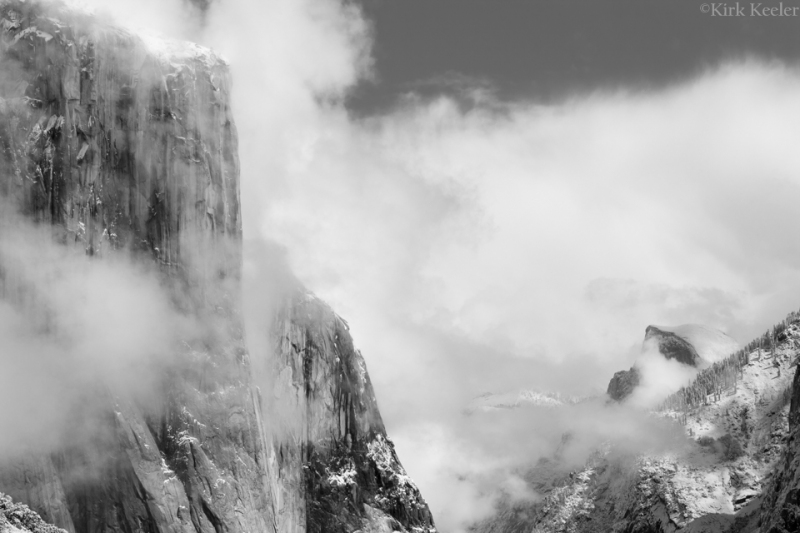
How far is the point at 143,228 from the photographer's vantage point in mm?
160875

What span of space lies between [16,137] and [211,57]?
35.7 metres

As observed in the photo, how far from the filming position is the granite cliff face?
147412 mm

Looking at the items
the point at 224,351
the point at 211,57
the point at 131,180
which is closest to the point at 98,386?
the point at 224,351

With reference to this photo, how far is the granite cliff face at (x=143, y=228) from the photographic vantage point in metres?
147

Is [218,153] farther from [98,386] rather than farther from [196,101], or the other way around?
[98,386]

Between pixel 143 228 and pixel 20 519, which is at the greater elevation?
pixel 143 228

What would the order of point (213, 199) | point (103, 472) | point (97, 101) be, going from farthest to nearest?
point (213, 199)
point (97, 101)
point (103, 472)

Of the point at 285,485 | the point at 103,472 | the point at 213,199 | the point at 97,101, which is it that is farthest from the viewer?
the point at 285,485

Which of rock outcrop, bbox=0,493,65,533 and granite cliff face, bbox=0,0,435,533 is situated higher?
granite cliff face, bbox=0,0,435,533

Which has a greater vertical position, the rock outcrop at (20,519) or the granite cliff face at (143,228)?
the granite cliff face at (143,228)

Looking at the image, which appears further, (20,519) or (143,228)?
(143,228)

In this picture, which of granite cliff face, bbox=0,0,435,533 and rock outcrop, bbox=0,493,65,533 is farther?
granite cliff face, bbox=0,0,435,533

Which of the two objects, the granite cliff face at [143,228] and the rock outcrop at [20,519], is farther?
the granite cliff face at [143,228]

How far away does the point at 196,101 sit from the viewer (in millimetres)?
168125
